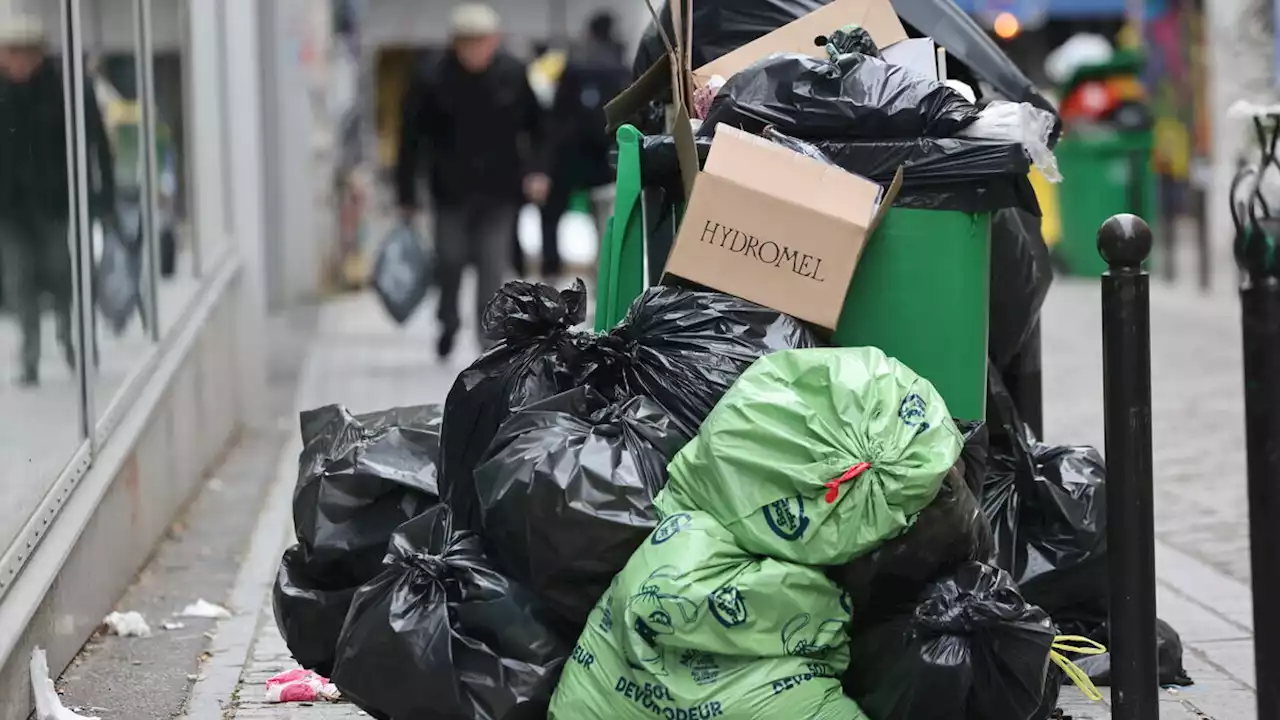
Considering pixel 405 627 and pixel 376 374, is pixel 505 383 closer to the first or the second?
pixel 405 627

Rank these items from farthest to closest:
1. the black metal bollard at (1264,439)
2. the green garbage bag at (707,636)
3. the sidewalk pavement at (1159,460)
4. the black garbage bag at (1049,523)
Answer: the sidewalk pavement at (1159,460) → the black garbage bag at (1049,523) → the green garbage bag at (707,636) → the black metal bollard at (1264,439)

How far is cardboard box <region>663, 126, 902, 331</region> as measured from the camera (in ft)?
11.6

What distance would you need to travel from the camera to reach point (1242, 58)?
606 inches

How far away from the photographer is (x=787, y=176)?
3.58m

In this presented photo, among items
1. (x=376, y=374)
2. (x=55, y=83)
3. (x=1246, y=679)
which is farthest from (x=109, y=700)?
(x=376, y=374)

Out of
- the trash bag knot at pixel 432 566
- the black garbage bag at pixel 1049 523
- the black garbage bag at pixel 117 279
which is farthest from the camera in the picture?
the black garbage bag at pixel 117 279

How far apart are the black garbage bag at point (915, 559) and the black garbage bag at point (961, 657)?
1.4 inches

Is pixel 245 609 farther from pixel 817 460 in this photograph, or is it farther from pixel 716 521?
pixel 817 460

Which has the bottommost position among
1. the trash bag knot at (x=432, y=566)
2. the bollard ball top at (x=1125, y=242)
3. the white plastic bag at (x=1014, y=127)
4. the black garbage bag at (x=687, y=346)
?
the trash bag knot at (x=432, y=566)

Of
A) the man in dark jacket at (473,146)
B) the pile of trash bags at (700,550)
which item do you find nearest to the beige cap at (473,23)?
the man in dark jacket at (473,146)

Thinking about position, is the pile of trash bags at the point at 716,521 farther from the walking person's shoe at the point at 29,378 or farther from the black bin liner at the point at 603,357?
the walking person's shoe at the point at 29,378

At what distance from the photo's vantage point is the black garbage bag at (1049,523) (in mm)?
4023

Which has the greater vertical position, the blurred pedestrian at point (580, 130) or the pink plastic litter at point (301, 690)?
the blurred pedestrian at point (580, 130)

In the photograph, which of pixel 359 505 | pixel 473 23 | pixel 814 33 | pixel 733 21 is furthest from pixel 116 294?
pixel 473 23
